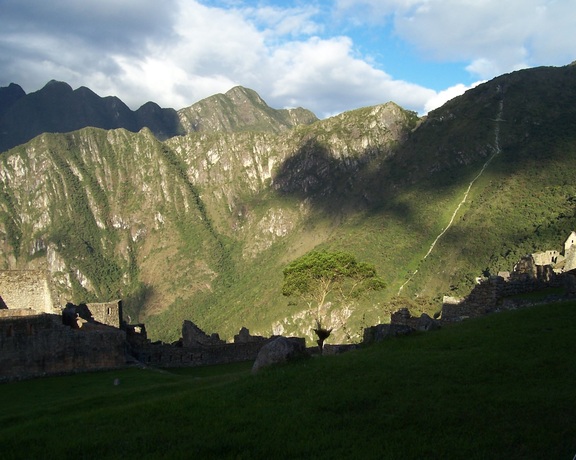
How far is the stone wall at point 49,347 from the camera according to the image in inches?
851

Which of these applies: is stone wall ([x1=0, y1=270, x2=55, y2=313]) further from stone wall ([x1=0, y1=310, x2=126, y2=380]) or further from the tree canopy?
the tree canopy

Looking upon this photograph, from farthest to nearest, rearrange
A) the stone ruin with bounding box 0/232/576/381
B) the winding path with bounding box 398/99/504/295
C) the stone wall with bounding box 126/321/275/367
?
the winding path with bounding box 398/99/504/295
the stone wall with bounding box 126/321/275/367
the stone ruin with bounding box 0/232/576/381

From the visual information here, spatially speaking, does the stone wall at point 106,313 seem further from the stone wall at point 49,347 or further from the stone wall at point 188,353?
the stone wall at point 49,347

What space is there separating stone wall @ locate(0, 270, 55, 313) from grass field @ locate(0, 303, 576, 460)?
650 inches

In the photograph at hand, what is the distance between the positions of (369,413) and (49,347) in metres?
16.3

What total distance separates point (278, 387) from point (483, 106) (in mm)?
201499

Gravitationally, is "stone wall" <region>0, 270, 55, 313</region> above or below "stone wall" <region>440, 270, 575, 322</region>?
above

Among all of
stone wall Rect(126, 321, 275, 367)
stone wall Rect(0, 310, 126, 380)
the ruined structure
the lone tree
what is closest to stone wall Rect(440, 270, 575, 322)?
stone wall Rect(126, 321, 275, 367)

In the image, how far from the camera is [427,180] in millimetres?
191500

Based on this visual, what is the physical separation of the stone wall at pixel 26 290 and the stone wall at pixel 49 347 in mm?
6651

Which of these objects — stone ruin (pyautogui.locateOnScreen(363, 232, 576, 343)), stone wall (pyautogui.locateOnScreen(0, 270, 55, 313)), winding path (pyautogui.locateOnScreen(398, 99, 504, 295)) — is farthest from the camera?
winding path (pyautogui.locateOnScreen(398, 99, 504, 295))

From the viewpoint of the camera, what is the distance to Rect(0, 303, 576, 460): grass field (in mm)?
8500

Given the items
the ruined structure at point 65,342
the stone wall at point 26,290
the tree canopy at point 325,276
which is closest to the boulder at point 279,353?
the ruined structure at point 65,342

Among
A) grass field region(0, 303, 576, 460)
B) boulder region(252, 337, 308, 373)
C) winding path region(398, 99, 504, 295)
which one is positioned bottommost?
grass field region(0, 303, 576, 460)
